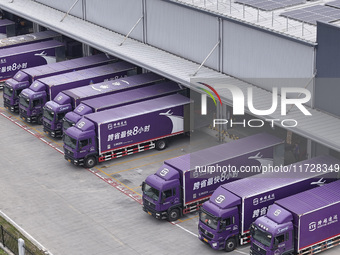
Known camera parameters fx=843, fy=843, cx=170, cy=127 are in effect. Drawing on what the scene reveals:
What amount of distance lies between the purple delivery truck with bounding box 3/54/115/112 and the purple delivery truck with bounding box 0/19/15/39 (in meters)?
18.9

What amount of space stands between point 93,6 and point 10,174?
79.5 ft

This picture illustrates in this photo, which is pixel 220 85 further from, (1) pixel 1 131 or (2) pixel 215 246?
(1) pixel 1 131

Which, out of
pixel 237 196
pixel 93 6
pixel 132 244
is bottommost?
pixel 132 244

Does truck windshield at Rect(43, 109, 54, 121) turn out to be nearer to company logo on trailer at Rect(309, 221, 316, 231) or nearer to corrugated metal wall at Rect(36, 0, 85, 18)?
corrugated metal wall at Rect(36, 0, 85, 18)

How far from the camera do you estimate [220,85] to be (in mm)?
67062

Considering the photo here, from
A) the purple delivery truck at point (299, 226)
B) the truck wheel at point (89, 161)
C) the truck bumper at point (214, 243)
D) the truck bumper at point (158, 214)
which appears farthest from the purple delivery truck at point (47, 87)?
the purple delivery truck at point (299, 226)

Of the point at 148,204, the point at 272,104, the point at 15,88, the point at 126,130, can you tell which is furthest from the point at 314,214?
the point at 15,88

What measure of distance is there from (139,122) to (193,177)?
11998mm

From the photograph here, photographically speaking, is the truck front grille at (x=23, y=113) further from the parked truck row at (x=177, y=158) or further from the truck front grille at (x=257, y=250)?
the truck front grille at (x=257, y=250)

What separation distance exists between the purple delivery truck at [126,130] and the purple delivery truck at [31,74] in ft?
43.6

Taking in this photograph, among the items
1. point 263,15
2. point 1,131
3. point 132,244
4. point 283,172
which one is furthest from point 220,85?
point 1,131

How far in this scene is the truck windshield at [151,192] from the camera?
58.1m

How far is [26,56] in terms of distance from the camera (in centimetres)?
8700

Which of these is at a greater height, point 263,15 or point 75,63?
point 263,15
